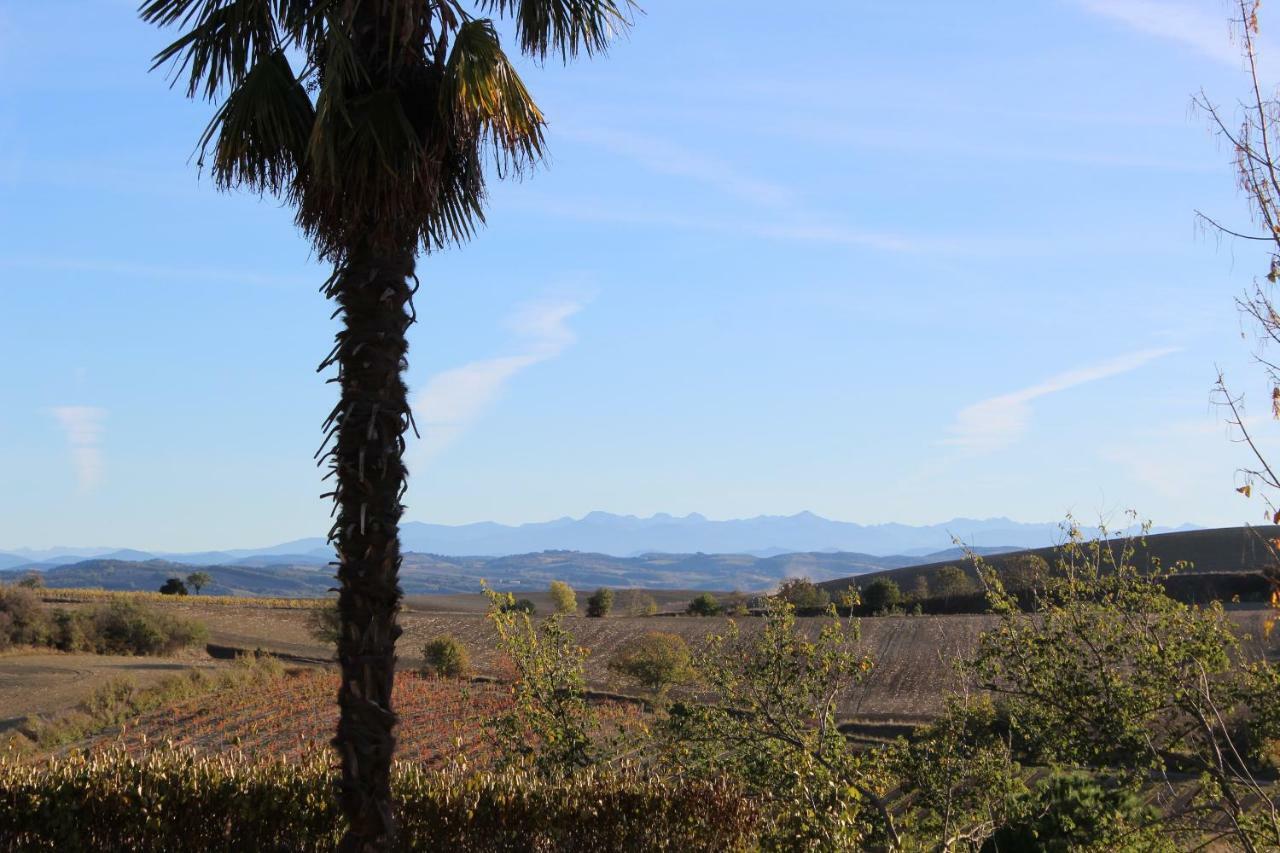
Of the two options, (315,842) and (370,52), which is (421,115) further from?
(315,842)

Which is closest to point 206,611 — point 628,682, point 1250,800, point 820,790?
point 628,682

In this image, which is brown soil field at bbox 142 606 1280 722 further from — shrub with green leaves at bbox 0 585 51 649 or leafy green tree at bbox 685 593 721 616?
shrub with green leaves at bbox 0 585 51 649

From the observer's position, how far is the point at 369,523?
7398mm

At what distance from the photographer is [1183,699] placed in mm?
8250

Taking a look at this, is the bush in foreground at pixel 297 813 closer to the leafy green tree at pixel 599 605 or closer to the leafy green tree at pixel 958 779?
the leafy green tree at pixel 958 779

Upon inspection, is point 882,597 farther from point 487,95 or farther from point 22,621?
point 487,95

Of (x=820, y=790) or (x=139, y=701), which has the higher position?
(x=820, y=790)

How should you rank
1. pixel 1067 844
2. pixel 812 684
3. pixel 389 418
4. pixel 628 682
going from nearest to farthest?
1. pixel 389 418
2. pixel 1067 844
3. pixel 812 684
4. pixel 628 682

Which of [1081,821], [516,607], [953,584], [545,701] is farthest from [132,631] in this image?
[1081,821]

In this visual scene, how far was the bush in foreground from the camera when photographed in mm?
8305

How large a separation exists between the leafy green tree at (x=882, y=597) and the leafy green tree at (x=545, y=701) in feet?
174

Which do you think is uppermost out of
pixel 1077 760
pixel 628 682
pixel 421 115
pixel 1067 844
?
pixel 421 115

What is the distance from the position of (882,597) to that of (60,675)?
4633 cm

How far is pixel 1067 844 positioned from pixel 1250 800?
391 inches
